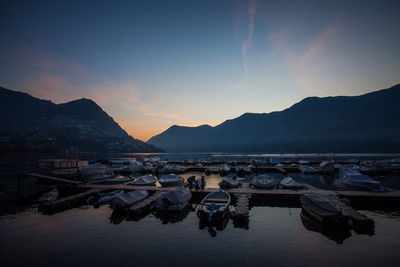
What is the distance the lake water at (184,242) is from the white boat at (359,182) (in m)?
7.65

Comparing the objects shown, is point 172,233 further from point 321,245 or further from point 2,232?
point 2,232

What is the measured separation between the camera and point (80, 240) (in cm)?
1597

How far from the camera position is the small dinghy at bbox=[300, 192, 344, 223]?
55.9 feet

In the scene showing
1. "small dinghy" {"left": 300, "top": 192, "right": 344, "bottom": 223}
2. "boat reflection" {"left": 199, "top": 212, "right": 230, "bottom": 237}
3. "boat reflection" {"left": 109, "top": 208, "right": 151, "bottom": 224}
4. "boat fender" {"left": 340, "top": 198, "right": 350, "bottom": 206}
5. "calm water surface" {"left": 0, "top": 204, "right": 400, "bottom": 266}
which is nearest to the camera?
"calm water surface" {"left": 0, "top": 204, "right": 400, "bottom": 266}

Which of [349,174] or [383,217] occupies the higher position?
[349,174]

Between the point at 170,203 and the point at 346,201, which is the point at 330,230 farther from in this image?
the point at 170,203

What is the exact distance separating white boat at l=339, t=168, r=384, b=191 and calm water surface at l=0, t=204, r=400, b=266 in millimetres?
9275

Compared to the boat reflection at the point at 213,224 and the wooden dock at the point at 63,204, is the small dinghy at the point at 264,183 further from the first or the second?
the wooden dock at the point at 63,204

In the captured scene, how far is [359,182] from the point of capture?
30.6 metres


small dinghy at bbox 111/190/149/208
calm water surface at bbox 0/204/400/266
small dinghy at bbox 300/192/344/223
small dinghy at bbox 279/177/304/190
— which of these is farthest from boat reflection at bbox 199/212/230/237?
small dinghy at bbox 279/177/304/190

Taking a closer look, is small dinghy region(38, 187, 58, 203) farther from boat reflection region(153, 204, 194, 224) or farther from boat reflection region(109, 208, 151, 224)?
boat reflection region(153, 204, 194, 224)

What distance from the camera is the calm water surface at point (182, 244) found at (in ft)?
42.5

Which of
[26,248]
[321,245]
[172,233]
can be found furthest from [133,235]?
[321,245]

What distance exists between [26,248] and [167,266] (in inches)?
428
